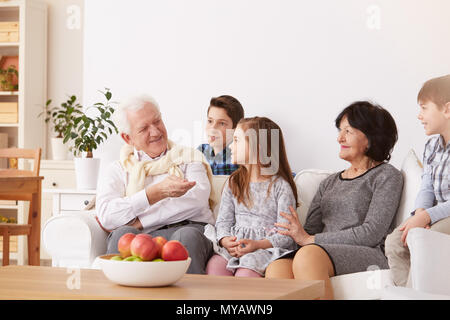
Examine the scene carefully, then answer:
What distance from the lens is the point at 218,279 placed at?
74.2 inches

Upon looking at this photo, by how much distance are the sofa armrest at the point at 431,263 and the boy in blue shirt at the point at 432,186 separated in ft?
1.35

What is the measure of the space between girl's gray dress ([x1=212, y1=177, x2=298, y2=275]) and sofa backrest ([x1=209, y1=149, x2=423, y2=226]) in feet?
0.78

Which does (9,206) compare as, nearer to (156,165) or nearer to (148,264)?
(156,165)

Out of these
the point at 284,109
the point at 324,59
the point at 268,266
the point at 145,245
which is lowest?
the point at 268,266

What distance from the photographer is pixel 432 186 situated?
2410 mm

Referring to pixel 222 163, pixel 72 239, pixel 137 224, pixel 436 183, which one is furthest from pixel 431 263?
pixel 222 163

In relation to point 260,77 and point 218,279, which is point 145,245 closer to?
point 218,279

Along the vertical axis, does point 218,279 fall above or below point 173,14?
below

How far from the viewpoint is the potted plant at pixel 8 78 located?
5.33 meters

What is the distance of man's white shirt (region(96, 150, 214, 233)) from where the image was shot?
8.73ft

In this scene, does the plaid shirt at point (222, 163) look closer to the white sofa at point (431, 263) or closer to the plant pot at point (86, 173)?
the plant pot at point (86, 173)

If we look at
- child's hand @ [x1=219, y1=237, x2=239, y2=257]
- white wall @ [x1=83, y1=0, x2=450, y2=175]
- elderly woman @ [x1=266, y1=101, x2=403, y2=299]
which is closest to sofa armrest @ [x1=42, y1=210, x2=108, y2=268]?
child's hand @ [x1=219, y1=237, x2=239, y2=257]

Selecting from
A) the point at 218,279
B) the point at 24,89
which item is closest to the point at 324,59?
the point at 218,279
